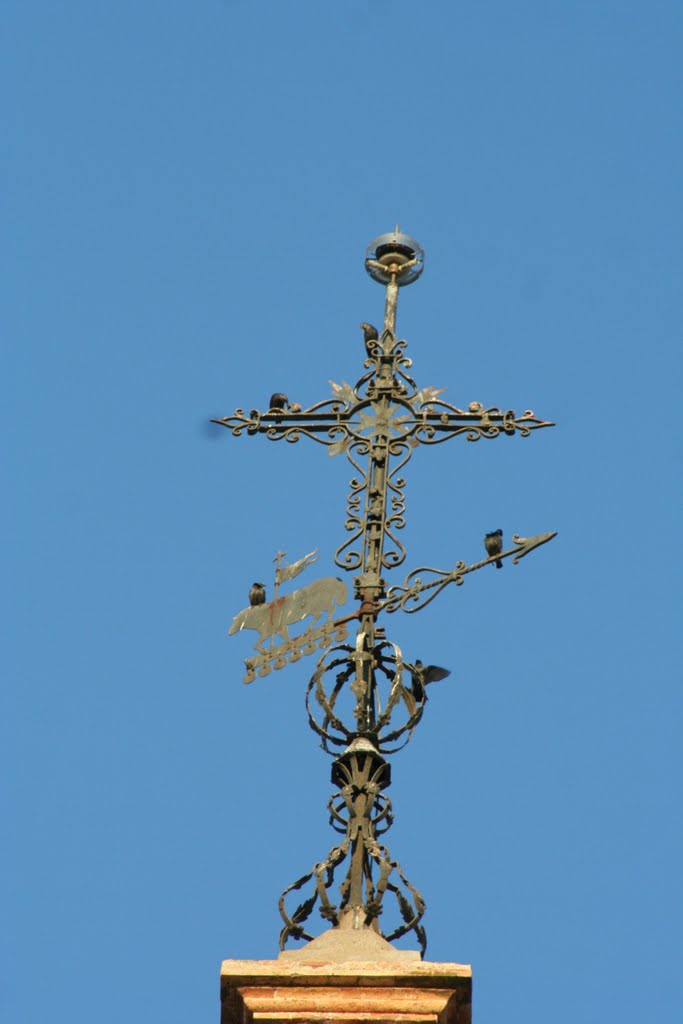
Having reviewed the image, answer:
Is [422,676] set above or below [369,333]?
below

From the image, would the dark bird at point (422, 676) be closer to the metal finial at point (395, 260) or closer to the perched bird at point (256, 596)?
the perched bird at point (256, 596)

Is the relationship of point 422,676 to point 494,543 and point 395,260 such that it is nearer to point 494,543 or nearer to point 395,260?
point 494,543

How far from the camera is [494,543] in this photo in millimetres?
14203

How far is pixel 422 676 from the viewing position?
13.5 m

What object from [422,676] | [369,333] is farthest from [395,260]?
[422,676]

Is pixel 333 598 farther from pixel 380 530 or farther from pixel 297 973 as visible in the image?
pixel 297 973

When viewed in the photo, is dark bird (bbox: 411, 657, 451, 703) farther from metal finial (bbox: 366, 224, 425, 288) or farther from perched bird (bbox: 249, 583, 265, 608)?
metal finial (bbox: 366, 224, 425, 288)

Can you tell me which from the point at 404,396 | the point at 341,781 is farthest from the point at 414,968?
the point at 404,396

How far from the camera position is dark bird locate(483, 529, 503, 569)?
14.2 metres

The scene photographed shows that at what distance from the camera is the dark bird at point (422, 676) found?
44.2ft

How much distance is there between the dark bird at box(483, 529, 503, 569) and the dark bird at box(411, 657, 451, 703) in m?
0.79

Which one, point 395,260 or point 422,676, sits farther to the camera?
point 395,260

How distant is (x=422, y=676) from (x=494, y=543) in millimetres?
997

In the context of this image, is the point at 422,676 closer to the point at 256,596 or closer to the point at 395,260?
the point at 256,596
